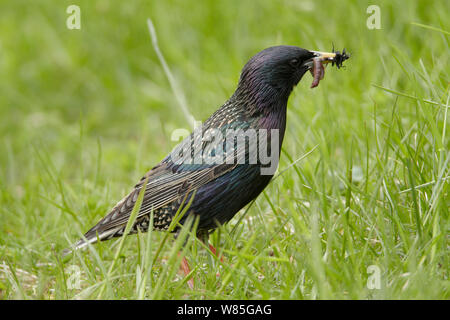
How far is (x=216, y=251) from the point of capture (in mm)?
3561

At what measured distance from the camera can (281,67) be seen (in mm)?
3404

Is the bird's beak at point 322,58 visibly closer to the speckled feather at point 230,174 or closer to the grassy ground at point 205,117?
the speckled feather at point 230,174

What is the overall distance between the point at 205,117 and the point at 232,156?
2.02m

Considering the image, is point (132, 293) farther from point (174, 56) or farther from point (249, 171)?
point (174, 56)

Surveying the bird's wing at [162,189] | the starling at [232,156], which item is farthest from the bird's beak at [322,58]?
the bird's wing at [162,189]

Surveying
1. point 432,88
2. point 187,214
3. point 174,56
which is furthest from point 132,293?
point 174,56

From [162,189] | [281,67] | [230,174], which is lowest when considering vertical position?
[162,189]

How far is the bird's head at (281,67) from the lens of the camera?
340 centimetres

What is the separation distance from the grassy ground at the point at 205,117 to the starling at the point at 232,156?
18 centimetres

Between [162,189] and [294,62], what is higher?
[294,62]

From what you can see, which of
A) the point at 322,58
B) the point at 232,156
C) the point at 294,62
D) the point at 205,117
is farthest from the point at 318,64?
the point at 205,117

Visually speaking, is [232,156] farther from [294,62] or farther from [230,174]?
[294,62]

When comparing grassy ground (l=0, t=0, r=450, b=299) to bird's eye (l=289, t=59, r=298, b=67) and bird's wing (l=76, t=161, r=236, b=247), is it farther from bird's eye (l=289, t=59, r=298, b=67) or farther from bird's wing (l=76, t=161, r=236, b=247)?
bird's eye (l=289, t=59, r=298, b=67)

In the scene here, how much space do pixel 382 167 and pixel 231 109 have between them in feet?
2.98
